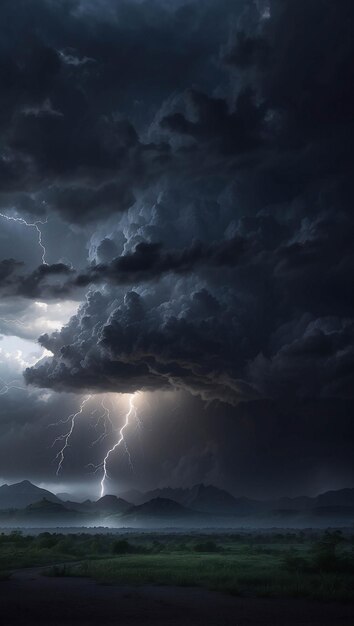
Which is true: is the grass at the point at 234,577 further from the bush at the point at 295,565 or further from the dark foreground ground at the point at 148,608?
the dark foreground ground at the point at 148,608

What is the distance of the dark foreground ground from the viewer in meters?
33.6

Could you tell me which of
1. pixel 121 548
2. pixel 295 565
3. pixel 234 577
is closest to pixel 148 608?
pixel 234 577

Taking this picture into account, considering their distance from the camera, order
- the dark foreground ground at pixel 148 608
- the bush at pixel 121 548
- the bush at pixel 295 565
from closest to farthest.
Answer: the dark foreground ground at pixel 148 608 → the bush at pixel 295 565 → the bush at pixel 121 548

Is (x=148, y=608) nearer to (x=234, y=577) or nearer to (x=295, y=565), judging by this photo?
(x=234, y=577)

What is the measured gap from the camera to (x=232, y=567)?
206 feet

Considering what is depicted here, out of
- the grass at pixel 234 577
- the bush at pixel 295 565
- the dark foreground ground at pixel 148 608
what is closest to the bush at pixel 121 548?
the grass at pixel 234 577

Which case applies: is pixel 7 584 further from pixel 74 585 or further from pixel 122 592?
pixel 122 592

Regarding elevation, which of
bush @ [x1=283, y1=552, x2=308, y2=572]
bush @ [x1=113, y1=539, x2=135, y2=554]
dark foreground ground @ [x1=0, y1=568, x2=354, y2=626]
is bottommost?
dark foreground ground @ [x1=0, y1=568, x2=354, y2=626]

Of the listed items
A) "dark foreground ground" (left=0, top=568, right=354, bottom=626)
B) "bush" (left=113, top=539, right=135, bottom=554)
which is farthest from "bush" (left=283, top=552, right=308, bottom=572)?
"bush" (left=113, top=539, right=135, bottom=554)

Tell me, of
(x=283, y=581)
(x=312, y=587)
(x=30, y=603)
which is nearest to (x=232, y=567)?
(x=283, y=581)

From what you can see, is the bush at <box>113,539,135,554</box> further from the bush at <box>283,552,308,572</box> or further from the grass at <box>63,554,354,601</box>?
the bush at <box>283,552,308,572</box>

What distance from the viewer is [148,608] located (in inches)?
1501

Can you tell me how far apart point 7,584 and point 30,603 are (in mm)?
12424

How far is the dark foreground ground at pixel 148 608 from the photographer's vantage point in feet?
110
